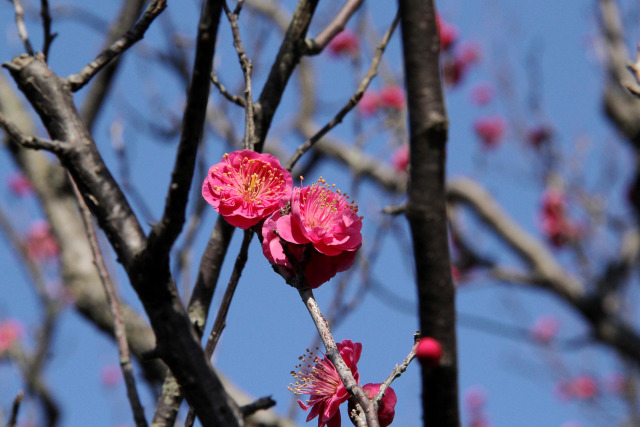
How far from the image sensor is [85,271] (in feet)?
8.53

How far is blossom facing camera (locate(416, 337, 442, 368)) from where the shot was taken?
59cm

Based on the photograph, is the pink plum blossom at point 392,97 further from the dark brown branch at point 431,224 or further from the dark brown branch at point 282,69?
the dark brown branch at point 431,224

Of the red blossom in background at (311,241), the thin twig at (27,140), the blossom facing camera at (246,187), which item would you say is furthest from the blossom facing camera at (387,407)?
the thin twig at (27,140)

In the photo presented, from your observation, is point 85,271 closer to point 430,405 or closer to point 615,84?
point 430,405

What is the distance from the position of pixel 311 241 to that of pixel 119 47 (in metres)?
0.55

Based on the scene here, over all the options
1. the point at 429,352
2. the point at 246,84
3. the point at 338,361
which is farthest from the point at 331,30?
the point at 429,352

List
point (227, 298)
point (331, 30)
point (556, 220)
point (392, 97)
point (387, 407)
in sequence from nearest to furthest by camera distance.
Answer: point (387, 407) → point (227, 298) → point (331, 30) → point (392, 97) → point (556, 220)

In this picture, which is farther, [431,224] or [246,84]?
[246,84]

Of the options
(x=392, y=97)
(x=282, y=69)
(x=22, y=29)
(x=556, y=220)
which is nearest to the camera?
(x=22, y=29)

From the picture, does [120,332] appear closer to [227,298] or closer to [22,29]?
[227,298]

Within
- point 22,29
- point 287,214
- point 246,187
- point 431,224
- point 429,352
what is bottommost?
point 429,352

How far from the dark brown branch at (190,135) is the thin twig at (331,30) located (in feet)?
2.58

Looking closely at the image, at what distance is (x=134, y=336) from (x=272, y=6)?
378 centimetres

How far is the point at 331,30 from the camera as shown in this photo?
157cm
